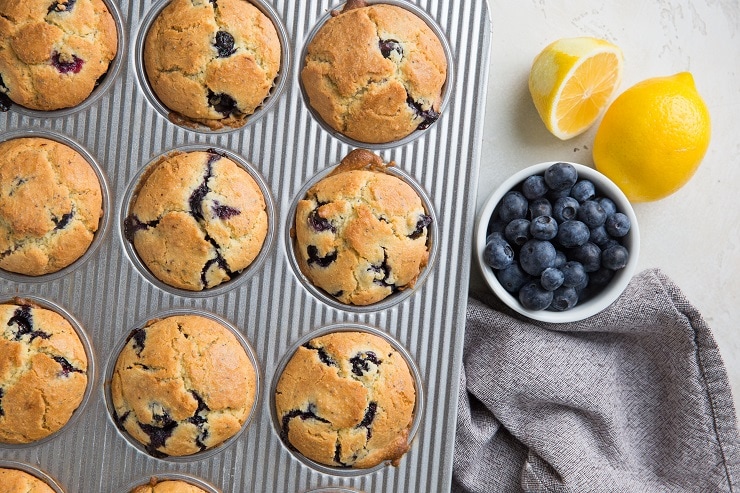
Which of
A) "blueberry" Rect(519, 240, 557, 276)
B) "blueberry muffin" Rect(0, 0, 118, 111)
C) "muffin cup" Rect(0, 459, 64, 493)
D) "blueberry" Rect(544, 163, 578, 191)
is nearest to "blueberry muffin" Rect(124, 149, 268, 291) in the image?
"blueberry muffin" Rect(0, 0, 118, 111)

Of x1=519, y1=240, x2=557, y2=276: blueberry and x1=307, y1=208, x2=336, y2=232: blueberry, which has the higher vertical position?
x1=307, y1=208, x2=336, y2=232: blueberry

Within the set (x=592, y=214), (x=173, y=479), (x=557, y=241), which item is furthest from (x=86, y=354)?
(x=592, y=214)

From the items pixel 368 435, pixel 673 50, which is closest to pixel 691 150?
pixel 673 50

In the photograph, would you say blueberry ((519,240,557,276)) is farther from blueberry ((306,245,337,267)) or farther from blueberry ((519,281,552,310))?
blueberry ((306,245,337,267))

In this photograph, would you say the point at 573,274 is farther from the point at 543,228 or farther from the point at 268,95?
the point at 268,95

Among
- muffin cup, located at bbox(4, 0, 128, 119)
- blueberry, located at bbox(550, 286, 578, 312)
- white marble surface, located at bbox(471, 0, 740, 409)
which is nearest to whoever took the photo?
muffin cup, located at bbox(4, 0, 128, 119)

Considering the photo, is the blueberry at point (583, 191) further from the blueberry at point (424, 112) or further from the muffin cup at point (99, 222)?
the muffin cup at point (99, 222)

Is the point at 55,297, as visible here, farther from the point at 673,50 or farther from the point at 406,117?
the point at 673,50

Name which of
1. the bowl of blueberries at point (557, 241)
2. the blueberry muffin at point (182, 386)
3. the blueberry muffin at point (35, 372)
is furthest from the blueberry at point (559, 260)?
the blueberry muffin at point (35, 372)
